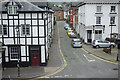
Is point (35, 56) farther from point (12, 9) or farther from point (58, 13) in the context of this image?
point (58, 13)

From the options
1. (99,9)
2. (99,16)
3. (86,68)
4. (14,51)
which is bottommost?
(86,68)

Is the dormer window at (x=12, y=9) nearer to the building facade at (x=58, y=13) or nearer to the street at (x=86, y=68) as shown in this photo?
the street at (x=86, y=68)

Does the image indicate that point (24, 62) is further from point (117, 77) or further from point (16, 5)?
point (117, 77)

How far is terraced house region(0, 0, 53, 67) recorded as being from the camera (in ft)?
73.3

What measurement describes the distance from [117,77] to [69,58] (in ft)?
32.4

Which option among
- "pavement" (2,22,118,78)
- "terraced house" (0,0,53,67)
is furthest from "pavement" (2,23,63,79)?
"terraced house" (0,0,53,67)

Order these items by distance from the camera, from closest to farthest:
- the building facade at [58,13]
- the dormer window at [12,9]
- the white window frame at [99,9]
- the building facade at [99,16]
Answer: the dormer window at [12,9]
the building facade at [99,16]
the white window frame at [99,9]
the building facade at [58,13]

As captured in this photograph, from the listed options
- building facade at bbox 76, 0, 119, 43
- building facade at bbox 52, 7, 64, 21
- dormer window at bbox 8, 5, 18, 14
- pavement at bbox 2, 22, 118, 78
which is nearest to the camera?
pavement at bbox 2, 22, 118, 78

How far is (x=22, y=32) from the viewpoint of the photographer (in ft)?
74.5

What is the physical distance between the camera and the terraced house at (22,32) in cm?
2235

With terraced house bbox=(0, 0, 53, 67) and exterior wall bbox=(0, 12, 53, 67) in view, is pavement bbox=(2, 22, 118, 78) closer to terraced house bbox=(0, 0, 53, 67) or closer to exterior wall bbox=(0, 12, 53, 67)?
terraced house bbox=(0, 0, 53, 67)

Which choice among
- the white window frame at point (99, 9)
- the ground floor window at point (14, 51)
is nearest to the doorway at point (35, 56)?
the ground floor window at point (14, 51)

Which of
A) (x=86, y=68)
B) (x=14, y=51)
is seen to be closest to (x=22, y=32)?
(x=14, y=51)

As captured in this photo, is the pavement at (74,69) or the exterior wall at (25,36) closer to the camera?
the pavement at (74,69)
